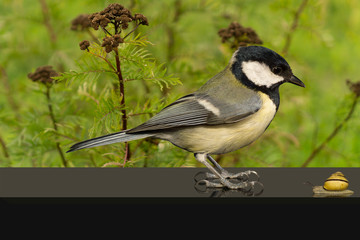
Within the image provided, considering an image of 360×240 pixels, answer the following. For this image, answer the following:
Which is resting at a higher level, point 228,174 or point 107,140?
point 107,140

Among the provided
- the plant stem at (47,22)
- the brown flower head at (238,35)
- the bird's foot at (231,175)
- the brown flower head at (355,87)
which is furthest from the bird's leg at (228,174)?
the plant stem at (47,22)

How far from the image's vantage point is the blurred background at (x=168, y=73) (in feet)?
7.81

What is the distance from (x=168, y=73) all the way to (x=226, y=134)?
0.69 meters

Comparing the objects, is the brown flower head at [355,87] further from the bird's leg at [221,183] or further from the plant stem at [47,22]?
the plant stem at [47,22]

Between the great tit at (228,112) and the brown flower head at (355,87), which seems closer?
the great tit at (228,112)

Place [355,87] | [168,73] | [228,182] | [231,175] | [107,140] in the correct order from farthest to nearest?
[168,73] < [355,87] < [231,175] < [228,182] < [107,140]

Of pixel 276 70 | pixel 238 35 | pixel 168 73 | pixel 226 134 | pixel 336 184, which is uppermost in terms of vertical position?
pixel 238 35

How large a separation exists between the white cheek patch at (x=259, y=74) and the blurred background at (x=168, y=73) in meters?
0.33

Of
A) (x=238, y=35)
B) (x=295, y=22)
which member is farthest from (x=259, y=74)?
(x=295, y=22)

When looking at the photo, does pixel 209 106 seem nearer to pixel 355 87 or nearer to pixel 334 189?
pixel 334 189

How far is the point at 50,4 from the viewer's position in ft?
9.55

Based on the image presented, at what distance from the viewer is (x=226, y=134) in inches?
76.2

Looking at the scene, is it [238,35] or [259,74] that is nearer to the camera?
[259,74]

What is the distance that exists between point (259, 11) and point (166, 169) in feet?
3.64
